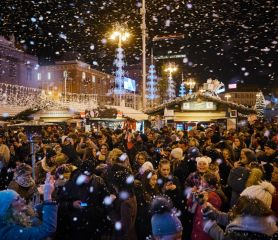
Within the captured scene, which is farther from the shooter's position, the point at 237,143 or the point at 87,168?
the point at 237,143

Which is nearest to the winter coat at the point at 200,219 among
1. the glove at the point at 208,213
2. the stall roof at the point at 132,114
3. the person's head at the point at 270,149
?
the glove at the point at 208,213

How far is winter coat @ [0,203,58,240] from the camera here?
3.20m

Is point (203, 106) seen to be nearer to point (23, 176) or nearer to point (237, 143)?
point (237, 143)

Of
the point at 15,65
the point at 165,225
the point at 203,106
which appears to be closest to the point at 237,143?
the point at 165,225

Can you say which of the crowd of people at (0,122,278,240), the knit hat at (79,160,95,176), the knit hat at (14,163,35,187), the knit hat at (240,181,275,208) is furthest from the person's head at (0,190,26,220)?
the knit hat at (240,181,275,208)

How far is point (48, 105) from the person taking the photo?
2102 centimetres

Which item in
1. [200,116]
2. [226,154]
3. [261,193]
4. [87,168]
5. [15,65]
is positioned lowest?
[226,154]

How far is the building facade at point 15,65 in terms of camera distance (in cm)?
4419

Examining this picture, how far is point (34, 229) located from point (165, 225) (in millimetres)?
1322

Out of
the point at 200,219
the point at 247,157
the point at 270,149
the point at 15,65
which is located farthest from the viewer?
the point at 15,65

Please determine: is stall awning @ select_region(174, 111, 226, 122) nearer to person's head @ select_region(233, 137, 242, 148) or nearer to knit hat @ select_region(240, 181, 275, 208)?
person's head @ select_region(233, 137, 242, 148)

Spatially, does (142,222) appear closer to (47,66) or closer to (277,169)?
(277,169)

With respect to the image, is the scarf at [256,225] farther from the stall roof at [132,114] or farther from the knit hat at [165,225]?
the stall roof at [132,114]

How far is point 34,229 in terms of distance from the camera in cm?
335
